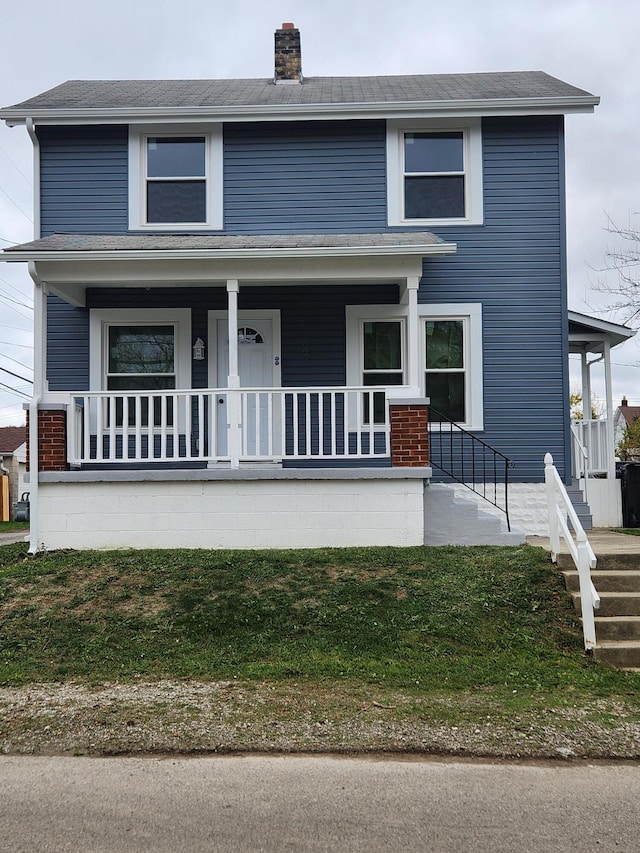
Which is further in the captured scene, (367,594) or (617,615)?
(367,594)

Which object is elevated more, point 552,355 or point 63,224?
point 63,224

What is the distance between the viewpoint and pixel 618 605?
690 cm

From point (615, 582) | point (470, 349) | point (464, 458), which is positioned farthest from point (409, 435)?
point (615, 582)

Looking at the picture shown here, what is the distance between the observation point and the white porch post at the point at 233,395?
959cm

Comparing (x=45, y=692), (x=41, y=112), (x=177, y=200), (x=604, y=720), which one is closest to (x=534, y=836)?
(x=604, y=720)

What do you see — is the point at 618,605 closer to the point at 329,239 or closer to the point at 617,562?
the point at 617,562

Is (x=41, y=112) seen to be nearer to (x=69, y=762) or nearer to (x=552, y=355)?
(x=552, y=355)

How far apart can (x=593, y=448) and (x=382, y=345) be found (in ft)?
15.6

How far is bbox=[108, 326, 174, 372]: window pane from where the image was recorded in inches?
470

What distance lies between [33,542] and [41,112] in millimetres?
6460

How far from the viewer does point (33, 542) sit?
935cm

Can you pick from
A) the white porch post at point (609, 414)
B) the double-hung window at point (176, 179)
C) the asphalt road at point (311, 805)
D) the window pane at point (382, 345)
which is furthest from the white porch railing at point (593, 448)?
the asphalt road at point (311, 805)

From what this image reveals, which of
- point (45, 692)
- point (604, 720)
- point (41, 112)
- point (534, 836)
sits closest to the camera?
point (534, 836)

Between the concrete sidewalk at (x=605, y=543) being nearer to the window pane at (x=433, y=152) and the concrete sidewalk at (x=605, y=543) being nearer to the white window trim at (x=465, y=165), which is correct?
→ the white window trim at (x=465, y=165)
